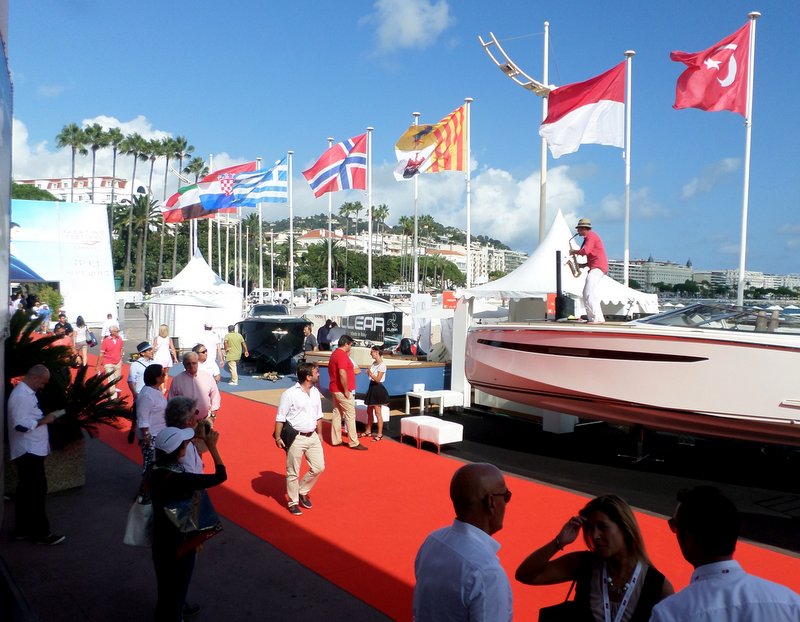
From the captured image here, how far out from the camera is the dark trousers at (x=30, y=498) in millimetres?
5918

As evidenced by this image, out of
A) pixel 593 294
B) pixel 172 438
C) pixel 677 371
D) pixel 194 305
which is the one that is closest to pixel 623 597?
pixel 172 438

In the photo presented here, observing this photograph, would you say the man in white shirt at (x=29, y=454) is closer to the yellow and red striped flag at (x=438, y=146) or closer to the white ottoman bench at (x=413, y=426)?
the white ottoman bench at (x=413, y=426)

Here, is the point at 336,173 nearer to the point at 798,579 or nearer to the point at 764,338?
the point at 764,338

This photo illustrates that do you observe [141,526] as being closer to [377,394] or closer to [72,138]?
[377,394]

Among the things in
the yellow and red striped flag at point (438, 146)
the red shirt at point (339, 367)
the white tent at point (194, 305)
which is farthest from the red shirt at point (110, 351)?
the yellow and red striped flag at point (438, 146)

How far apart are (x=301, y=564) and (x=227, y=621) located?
3.65 ft

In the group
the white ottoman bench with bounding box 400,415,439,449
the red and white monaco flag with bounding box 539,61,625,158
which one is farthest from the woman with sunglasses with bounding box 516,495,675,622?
the red and white monaco flag with bounding box 539,61,625,158

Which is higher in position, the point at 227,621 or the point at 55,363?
the point at 55,363

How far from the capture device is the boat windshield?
7996 mm

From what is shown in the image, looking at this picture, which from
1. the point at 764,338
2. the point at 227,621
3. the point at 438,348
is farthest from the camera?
the point at 438,348

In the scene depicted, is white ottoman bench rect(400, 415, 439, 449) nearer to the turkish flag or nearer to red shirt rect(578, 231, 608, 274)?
red shirt rect(578, 231, 608, 274)

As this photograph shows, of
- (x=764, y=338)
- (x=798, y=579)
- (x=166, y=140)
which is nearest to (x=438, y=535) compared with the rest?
(x=798, y=579)

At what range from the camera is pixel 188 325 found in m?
22.9

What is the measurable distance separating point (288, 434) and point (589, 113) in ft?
32.5
